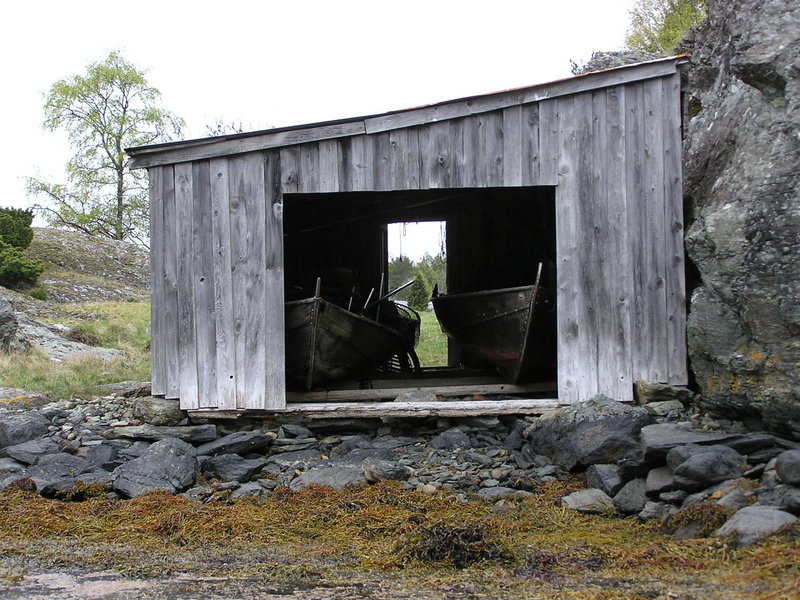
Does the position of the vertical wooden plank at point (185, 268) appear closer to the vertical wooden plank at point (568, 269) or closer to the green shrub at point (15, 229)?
the vertical wooden plank at point (568, 269)

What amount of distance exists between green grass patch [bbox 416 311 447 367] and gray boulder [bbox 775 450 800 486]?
1004 centimetres

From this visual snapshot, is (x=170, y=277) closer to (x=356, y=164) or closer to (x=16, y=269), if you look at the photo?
(x=356, y=164)

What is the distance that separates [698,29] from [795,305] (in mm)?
Answer: 3877

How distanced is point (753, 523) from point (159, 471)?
4.50 metres

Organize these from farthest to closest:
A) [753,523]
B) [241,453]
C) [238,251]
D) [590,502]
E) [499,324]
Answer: [499,324] < [238,251] < [241,453] < [590,502] < [753,523]

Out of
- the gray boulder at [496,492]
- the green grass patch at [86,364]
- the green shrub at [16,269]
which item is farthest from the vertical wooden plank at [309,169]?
the green shrub at [16,269]

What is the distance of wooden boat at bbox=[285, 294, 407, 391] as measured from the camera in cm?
816

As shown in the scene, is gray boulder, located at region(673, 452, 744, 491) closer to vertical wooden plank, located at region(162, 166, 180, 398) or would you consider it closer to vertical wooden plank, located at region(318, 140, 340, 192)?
vertical wooden plank, located at region(318, 140, 340, 192)

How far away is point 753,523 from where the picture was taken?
3977mm

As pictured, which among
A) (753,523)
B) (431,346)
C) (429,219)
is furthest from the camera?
(431,346)

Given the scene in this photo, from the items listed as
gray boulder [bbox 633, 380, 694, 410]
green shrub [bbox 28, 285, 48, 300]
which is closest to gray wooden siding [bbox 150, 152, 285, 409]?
gray boulder [bbox 633, 380, 694, 410]

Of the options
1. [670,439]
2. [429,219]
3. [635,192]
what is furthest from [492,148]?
[429,219]

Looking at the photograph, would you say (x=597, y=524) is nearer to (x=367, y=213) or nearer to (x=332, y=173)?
(x=332, y=173)

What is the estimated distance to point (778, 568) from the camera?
11.3 feet
